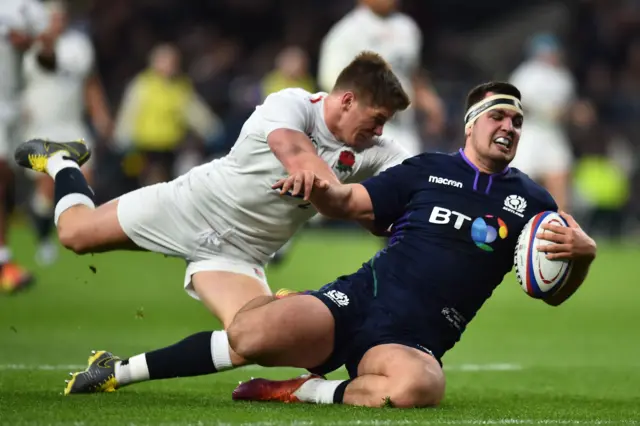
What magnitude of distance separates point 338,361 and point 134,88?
1402 cm

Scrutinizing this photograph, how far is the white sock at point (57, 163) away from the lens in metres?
7.98

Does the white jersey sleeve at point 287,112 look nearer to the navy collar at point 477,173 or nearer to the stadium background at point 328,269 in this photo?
the navy collar at point 477,173

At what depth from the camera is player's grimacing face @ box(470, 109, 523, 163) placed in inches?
249

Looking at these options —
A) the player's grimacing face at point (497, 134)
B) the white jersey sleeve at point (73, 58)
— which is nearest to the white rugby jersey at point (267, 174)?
the player's grimacing face at point (497, 134)

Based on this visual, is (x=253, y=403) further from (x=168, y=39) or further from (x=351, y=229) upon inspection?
(x=168, y=39)

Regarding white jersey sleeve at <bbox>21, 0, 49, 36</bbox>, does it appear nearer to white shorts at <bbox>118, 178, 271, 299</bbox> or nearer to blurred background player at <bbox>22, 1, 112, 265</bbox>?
blurred background player at <bbox>22, 1, 112, 265</bbox>

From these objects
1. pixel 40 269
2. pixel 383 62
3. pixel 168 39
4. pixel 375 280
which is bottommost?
pixel 40 269

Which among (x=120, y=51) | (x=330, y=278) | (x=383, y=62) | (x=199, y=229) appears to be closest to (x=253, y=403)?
(x=199, y=229)

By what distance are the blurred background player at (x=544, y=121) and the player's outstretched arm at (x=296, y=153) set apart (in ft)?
30.5

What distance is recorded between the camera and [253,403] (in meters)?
6.24

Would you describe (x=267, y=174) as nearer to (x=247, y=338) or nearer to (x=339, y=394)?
(x=247, y=338)

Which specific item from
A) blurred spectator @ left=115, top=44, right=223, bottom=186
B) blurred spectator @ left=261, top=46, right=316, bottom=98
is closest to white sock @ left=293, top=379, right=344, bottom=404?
blurred spectator @ left=261, top=46, right=316, bottom=98

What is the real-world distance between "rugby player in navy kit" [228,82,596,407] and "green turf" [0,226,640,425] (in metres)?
0.24

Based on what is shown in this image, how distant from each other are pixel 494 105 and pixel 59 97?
9673mm
